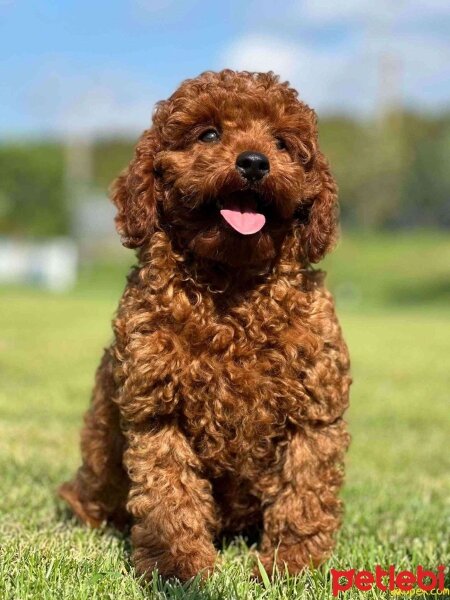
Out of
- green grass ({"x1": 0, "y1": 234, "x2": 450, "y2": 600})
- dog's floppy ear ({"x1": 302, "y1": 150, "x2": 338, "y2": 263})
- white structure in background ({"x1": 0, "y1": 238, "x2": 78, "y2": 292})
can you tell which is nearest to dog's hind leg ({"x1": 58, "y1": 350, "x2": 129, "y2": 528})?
green grass ({"x1": 0, "y1": 234, "x2": 450, "y2": 600})

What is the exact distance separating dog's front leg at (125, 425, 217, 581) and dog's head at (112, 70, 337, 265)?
891 millimetres

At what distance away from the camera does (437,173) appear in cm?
5644

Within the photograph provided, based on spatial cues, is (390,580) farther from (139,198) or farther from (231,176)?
(139,198)

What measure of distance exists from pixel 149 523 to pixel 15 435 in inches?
151

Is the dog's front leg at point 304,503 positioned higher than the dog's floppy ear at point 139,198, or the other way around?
the dog's floppy ear at point 139,198

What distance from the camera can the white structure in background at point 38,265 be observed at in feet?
159

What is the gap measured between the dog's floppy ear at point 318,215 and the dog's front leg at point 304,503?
0.85 m

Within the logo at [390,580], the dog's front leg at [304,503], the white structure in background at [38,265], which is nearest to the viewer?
the logo at [390,580]

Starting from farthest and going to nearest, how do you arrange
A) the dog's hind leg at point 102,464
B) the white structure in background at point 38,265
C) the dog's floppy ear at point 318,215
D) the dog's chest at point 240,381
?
the white structure in background at point 38,265
the dog's hind leg at point 102,464
the dog's floppy ear at point 318,215
the dog's chest at point 240,381

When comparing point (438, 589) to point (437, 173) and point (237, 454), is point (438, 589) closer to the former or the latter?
point (237, 454)

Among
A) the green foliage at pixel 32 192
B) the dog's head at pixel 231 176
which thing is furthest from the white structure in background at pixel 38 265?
the dog's head at pixel 231 176

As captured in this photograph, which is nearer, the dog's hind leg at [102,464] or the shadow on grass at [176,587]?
the shadow on grass at [176,587]

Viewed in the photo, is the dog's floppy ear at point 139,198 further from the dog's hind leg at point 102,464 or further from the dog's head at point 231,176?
the dog's hind leg at point 102,464

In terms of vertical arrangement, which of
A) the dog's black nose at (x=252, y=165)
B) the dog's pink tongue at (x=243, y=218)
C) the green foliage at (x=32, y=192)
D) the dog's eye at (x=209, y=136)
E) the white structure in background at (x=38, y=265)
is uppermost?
the dog's eye at (x=209, y=136)
